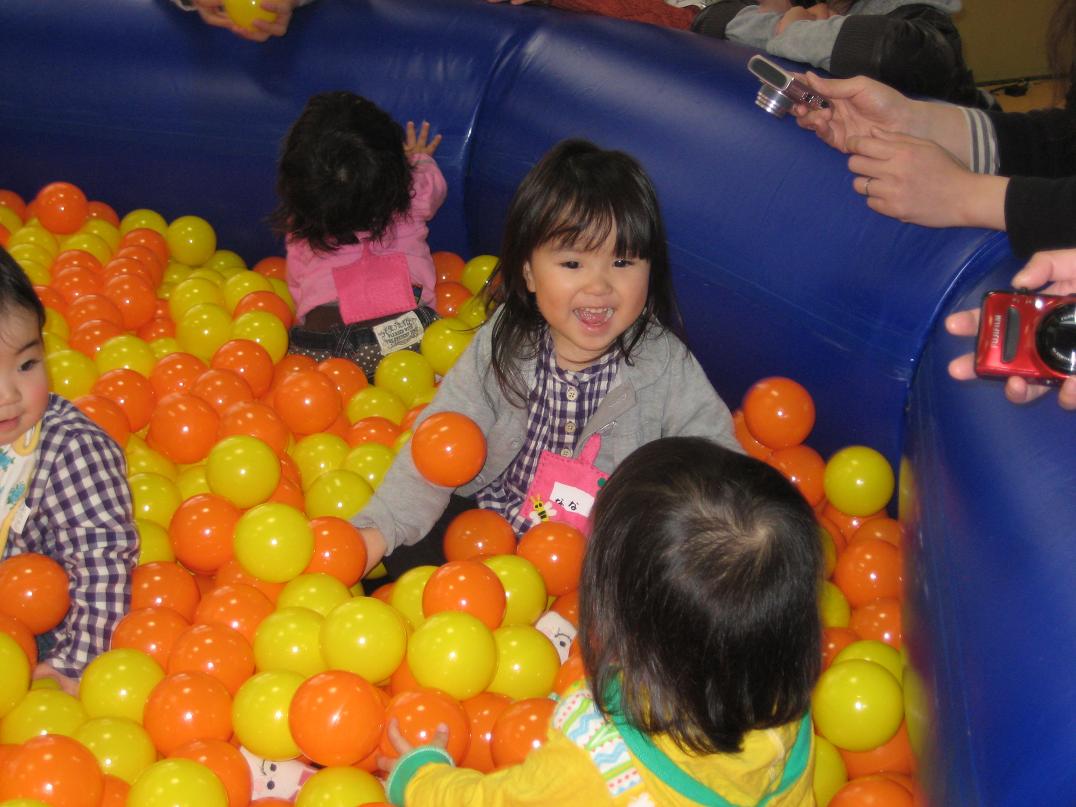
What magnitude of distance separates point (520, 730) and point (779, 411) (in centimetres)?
69

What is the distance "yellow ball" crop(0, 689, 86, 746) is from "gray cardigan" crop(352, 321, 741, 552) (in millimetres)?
445

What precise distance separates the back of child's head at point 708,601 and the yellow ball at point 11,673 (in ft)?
2.63

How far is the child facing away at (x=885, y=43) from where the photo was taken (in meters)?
1.91

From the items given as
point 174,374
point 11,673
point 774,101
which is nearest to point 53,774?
point 11,673

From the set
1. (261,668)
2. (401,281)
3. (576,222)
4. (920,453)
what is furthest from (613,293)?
(401,281)

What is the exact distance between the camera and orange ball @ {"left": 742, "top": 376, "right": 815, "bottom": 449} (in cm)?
176

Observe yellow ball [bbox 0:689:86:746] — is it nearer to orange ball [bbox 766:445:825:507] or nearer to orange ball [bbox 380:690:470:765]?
orange ball [bbox 380:690:470:765]

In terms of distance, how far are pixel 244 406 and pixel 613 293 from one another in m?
0.71

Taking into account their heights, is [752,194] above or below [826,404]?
above

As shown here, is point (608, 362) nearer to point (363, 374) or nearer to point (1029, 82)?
point (363, 374)

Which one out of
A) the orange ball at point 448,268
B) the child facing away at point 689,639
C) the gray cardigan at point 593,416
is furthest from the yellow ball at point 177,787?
the orange ball at point 448,268

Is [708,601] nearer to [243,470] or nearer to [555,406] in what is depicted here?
[555,406]

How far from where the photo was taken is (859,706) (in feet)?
4.45

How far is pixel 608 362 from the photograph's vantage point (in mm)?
1640
